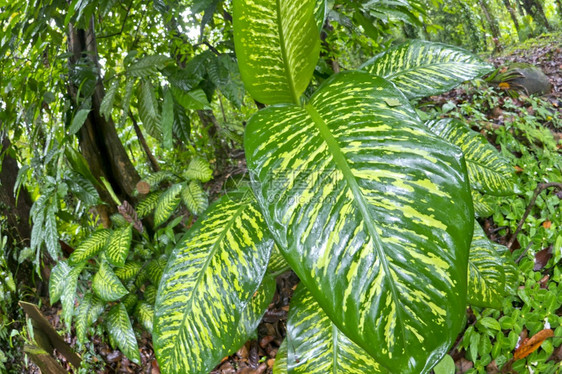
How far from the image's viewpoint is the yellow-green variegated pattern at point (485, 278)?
0.93 meters

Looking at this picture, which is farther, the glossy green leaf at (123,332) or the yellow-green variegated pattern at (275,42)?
the glossy green leaf at (123,332)

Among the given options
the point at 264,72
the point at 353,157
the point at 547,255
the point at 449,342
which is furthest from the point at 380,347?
the point at 547,255

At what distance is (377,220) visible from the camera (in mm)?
524

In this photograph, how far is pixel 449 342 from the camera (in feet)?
1.55

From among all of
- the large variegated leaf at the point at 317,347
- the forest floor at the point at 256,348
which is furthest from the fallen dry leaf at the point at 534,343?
the large variegated leaf at the point at 317,347

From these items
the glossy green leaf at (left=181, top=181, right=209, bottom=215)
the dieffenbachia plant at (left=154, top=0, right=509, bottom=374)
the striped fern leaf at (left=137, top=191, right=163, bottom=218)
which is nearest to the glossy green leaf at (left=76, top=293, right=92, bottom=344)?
the striped fern leaf at (left=137, top=191, right=163, bottom=218)

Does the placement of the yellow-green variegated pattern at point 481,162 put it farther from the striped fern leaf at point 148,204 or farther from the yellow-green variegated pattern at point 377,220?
the striped fern leaf at point 148,204

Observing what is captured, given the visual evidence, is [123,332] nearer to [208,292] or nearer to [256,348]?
[256,348]

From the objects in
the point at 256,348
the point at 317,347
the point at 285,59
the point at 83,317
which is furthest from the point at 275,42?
the point at 83,317

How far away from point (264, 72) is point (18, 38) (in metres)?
1.00

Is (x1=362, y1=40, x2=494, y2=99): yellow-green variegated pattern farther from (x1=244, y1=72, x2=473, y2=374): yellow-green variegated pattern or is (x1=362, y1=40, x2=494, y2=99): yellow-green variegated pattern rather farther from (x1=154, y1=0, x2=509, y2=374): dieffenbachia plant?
(x1=244, y1=72, x2=473, y2=374): yellow-green variegated pattern

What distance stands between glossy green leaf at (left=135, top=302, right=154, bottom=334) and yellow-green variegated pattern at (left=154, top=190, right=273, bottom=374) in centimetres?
92

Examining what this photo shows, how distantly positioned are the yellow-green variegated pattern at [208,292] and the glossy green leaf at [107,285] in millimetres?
759

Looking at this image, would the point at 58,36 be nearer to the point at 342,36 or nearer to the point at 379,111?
the point at 342,36
